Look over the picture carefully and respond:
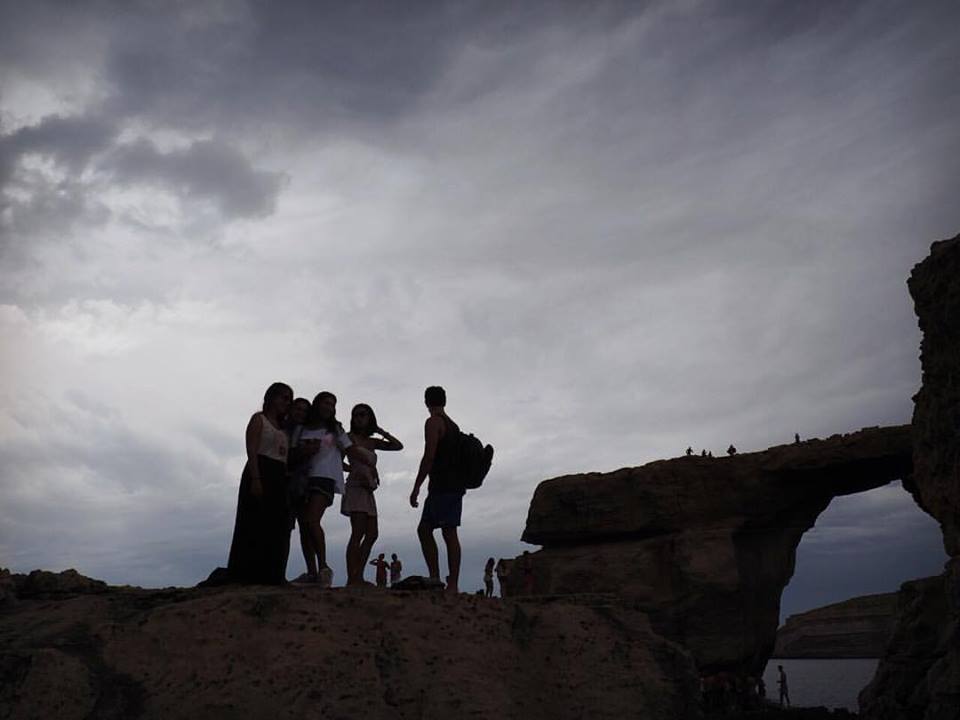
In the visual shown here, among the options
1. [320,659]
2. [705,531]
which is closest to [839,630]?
[705,531]

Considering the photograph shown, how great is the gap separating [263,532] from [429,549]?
104 cm

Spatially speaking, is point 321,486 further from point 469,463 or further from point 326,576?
point 469,463

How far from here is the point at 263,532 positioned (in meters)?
3.88

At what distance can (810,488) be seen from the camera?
15.9 meters

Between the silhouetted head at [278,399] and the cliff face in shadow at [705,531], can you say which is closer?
the silhouetted head at [278,399]

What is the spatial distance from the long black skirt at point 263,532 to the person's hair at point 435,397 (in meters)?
1.05

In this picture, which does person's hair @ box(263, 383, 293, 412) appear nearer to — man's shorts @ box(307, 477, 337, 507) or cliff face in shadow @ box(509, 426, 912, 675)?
man's shorts @ box(307, 477, 337, 507)

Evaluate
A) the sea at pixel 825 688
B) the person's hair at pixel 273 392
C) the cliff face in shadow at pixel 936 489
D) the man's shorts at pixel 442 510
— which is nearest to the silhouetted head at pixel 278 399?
the person's hair at pixel 273 392

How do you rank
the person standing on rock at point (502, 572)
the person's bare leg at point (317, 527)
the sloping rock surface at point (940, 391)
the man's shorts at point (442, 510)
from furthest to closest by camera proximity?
1. the person standing on rock at point (502, 572)
2. the sloping rock surface at point (940, 391)
3. the man's shorts at point (442, 510)
4. the person's bare leg at point (317, 527)

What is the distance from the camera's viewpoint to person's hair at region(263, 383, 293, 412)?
4.19 metres

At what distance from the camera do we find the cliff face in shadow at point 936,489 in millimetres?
4492

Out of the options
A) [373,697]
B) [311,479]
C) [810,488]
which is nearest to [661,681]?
[373,697]

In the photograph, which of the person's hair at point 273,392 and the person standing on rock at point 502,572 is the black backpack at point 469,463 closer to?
the person's hair at point 273,392

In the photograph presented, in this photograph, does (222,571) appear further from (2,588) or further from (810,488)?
(810,488)
